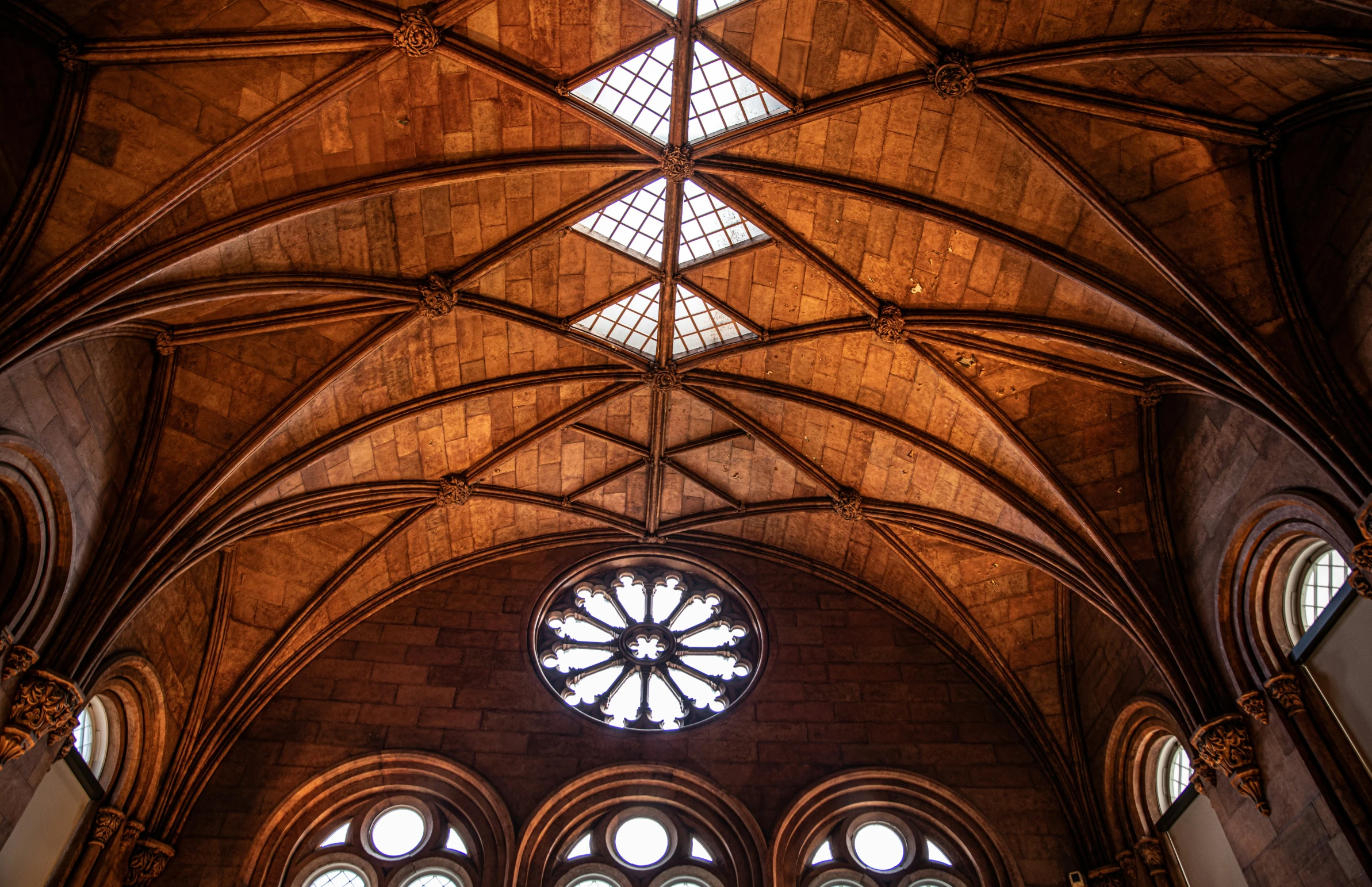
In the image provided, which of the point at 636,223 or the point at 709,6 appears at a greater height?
the point at 636,223

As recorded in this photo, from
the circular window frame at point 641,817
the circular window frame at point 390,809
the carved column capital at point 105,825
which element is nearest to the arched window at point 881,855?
the circular window frame at point 641,817

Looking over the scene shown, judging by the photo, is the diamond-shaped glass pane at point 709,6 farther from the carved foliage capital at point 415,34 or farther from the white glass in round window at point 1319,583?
the white glass in round window at point 1319,583

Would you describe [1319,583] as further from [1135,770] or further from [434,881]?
[434,881]

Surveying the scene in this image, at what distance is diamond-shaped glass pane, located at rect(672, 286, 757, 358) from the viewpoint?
687 inches

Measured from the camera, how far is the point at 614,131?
14594mm

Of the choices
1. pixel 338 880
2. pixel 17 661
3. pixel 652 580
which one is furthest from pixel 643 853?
pixel 17 661

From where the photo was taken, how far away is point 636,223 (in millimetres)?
16516

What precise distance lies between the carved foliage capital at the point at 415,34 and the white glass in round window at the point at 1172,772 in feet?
46.3

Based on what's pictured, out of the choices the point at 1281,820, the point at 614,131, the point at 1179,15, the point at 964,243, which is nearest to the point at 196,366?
the point at 614,131

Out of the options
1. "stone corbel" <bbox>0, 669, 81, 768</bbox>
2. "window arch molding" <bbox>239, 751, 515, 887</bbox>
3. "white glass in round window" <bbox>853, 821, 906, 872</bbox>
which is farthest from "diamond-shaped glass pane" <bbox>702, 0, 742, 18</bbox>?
"white glass in round window" <bbox>853, 821, 906, 872</bbox>

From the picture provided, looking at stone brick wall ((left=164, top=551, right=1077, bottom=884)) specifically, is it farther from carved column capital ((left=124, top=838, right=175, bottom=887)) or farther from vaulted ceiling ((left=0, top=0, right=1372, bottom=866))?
vaulted ceiling ((left=0, top=0, right=1372, bottom=866))

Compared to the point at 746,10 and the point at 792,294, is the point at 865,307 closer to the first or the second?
the point at 792,294

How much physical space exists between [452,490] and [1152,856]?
41.7 feet

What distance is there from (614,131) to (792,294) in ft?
13.1
